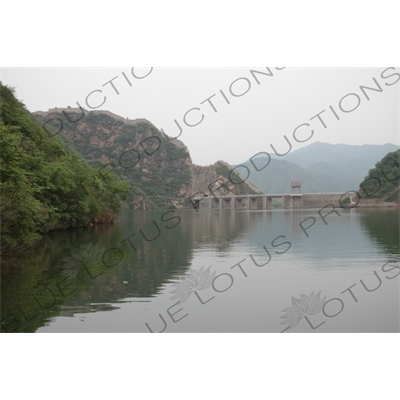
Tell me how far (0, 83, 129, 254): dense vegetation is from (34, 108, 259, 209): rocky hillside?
10190cm

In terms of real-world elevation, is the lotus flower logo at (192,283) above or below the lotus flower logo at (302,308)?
above

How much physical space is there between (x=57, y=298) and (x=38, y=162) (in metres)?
16.8

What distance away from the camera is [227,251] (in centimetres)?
1878

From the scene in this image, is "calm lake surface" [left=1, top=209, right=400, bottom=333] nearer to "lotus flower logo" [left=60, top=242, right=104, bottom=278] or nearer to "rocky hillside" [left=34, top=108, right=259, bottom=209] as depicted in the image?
"lotus flower logo" [left=60, top=242, right=104, bottom=278]

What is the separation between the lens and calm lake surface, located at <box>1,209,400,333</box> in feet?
27.5

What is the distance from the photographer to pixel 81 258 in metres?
17.9

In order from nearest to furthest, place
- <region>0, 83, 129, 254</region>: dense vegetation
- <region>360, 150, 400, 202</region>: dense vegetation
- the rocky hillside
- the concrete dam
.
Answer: <region>0, 83, 129, 254</region>: dense vegetation < <region>360, 150, 400, 202</region>: dense vegetation < the concrete dam < the rocky hillside

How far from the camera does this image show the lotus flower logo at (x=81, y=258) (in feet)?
Result: 47.6

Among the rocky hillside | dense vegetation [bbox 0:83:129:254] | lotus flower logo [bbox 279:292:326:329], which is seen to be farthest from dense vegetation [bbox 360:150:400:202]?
lotus flower logo [bbox 279:292:326:329]

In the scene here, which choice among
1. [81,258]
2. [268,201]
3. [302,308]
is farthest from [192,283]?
[268,201]

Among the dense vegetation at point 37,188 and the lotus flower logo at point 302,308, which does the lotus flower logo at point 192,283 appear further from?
the dense vegetation at point 37,188

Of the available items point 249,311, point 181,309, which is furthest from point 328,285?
point 181,309

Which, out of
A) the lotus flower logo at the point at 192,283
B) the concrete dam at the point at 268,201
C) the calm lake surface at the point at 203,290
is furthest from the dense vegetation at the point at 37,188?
the concrete dam at the point at 268,201

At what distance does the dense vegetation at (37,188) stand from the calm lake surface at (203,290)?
1349mm
